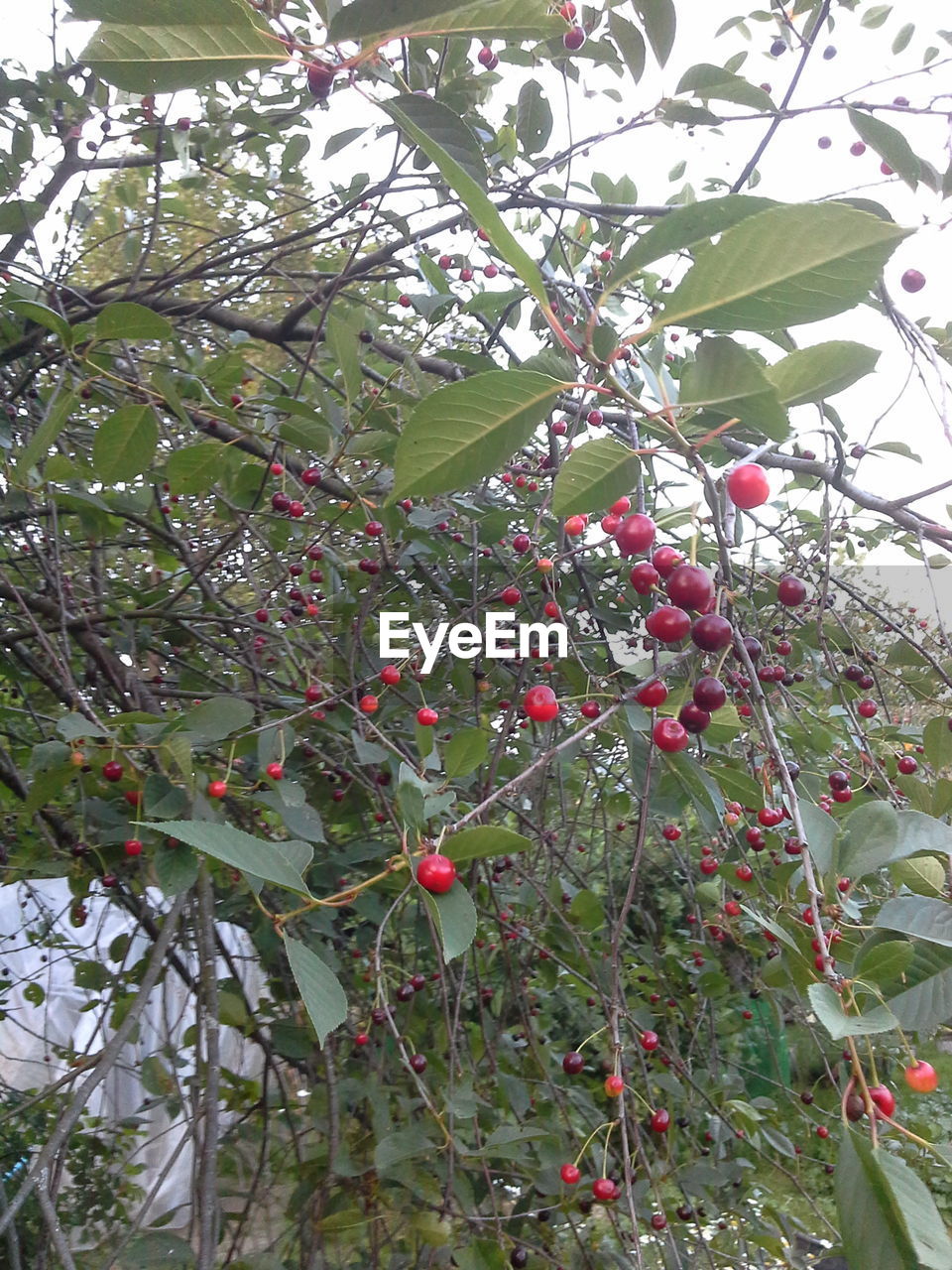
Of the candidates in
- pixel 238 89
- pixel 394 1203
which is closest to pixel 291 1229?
pixel 394 1203

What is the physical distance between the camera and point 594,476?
728 mm

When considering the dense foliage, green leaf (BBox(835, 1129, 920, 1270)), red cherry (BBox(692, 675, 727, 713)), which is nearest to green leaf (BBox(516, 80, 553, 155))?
the dense foliage

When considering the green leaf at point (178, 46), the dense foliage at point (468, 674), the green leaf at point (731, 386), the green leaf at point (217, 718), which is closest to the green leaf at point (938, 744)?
the dense foliage at point (468, 674)

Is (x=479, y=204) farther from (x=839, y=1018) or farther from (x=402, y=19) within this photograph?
(x=839, y=1018)

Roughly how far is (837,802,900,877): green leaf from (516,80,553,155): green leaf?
140cm

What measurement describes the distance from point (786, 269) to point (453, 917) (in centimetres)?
49

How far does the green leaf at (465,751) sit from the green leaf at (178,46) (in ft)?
2.00

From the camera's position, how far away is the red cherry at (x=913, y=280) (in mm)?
1432

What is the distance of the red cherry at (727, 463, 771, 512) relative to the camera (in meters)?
0.71

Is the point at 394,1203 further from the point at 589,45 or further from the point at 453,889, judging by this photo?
the point at 589,45

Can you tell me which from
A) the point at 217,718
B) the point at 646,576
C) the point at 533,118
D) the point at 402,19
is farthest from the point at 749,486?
the point at 533,118

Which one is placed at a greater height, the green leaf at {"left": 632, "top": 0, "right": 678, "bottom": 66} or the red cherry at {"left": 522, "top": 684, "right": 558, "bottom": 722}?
the green leaf at {"left": 632, "top": 0, "right": 678, "bottom": 66}

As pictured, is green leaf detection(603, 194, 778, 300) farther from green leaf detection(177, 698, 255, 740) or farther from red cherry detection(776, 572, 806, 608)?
green leaf detection(177, 698, 255, 740)

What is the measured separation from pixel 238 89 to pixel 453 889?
2.23 m
